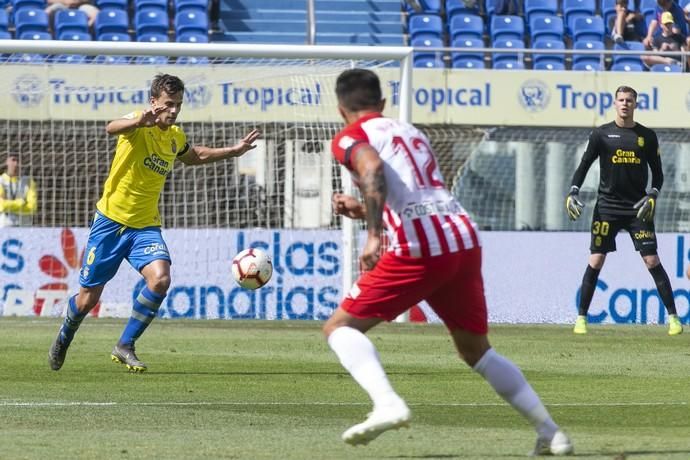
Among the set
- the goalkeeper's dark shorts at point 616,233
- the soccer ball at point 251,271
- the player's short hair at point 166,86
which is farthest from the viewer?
the goalkeeper's dark shorts at point 616,233

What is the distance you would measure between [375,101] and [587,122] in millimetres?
15389

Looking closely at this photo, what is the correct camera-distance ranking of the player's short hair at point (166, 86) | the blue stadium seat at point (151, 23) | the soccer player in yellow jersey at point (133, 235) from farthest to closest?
1. the blue stadium seat at point (151, 23)
2. the soccer player in yellow jersey at point (133, 235)
3. the player's short hair at point (166, 86)

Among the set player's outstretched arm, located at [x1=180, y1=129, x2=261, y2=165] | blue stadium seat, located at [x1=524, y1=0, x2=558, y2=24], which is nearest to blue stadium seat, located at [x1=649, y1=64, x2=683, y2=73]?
blue stadium seat, located at [x1=524, y1=0, x2=558, y2=24]

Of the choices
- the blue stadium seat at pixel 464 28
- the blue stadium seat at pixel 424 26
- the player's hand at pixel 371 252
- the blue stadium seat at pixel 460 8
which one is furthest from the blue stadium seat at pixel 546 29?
the player's hand at pixel 371 252

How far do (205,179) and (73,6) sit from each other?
5183 millimetres

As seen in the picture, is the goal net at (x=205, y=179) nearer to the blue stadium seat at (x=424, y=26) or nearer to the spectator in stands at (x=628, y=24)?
the blue stadium seat at (x=424, y=26)

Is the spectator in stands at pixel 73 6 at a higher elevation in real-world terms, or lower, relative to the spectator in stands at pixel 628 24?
higher

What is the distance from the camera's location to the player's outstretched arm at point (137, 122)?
1037cm

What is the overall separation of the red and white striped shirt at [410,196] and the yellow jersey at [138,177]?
4.73 metres

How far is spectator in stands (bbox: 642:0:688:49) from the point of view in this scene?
77.9ft

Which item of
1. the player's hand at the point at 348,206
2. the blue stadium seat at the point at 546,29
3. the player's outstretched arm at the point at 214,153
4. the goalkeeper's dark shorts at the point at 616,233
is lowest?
the goalkeeper's dark shorts at the point at 616,233

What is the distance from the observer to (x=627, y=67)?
2283 centimetres

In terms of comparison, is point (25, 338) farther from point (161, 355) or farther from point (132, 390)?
point (132, 390)

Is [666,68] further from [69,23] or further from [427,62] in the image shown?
[69,23]
